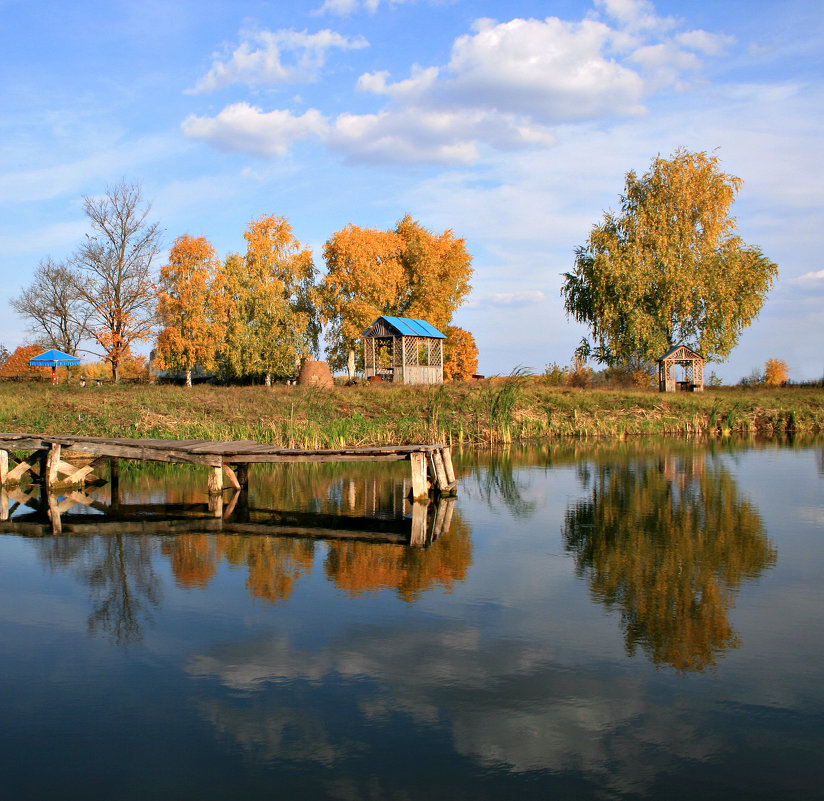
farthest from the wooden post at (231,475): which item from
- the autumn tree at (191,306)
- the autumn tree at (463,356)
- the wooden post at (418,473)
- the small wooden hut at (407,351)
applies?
the autumn tree at (463,356)

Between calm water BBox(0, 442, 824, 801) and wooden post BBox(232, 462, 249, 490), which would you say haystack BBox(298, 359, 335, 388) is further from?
calm water BBox(0, 442, 824, 801)

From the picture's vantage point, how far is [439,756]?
4465mm

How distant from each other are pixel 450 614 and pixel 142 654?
2.58 m

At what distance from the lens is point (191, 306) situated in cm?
4459

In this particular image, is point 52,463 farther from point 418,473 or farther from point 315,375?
point 315,375

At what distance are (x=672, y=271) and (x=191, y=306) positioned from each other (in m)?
26.0

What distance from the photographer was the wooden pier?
1282 cm

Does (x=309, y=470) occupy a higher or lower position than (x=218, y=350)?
lower

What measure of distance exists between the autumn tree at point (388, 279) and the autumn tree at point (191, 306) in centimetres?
754

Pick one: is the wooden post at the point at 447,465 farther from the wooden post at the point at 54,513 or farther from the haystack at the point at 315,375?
the haystack at the point at 315,375

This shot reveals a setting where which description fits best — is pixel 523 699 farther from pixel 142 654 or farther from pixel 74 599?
pixel 74 599

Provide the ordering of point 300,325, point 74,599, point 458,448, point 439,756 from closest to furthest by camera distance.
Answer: point 439,756 → point 74,599 → point 458,448 → point 300,325

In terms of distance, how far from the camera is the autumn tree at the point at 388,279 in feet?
162

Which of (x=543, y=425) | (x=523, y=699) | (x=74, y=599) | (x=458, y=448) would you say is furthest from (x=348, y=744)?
(x=543, y=425)
